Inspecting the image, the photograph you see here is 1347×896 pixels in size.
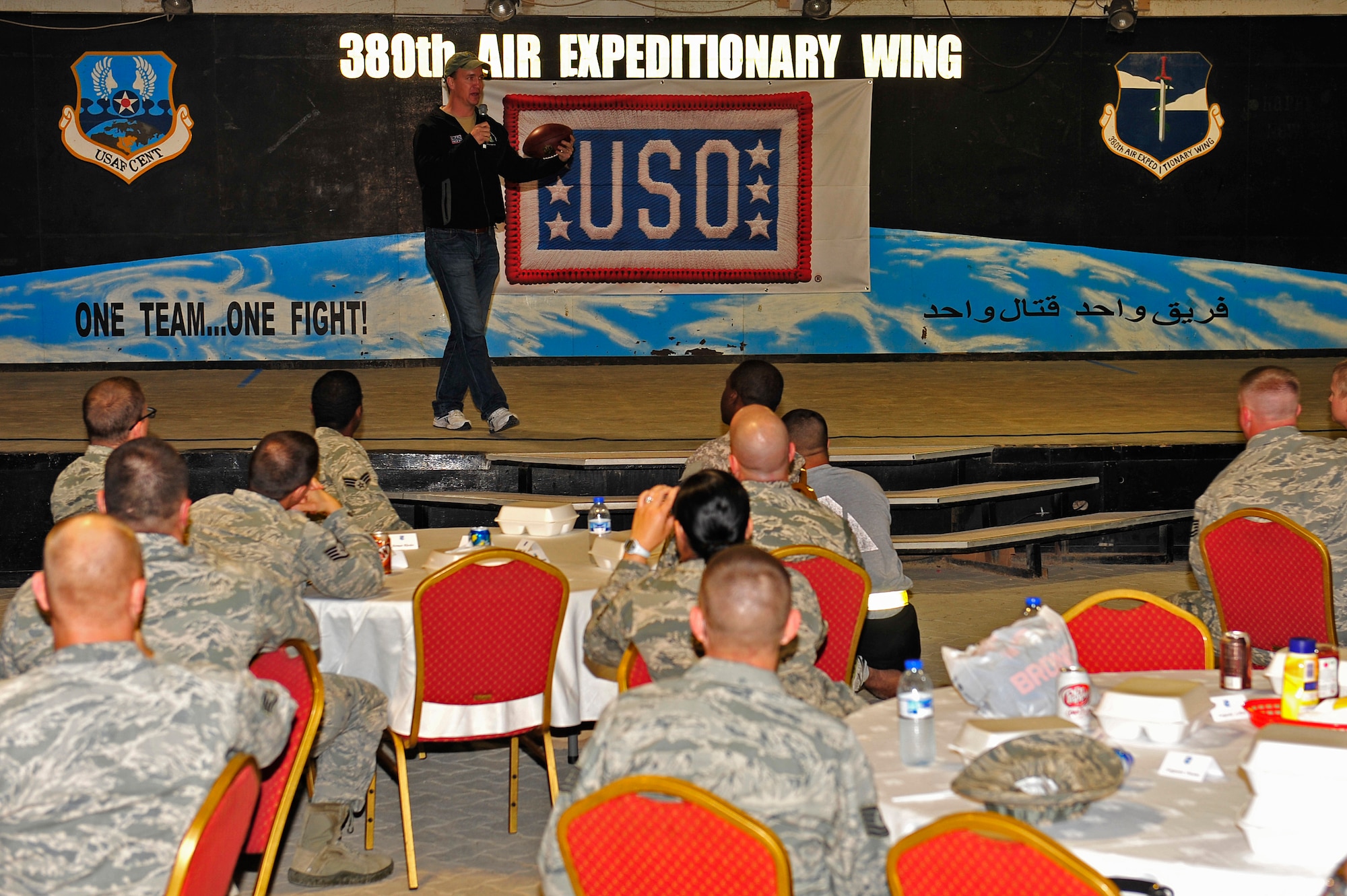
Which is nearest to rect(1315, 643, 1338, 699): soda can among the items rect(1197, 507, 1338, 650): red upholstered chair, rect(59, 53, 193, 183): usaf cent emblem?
rect(1197, 507, 1338, 650): red upholstered chair

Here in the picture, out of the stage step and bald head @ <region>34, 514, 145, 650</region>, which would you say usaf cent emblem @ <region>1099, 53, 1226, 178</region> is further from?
bald head @ <region>34, 514, 145, 650</region>

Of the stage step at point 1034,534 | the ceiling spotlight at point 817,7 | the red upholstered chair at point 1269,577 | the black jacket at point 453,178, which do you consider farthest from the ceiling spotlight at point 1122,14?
the red upholstered chair at point 1269,577

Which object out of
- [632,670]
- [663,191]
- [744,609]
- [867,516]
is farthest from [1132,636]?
[663,191]

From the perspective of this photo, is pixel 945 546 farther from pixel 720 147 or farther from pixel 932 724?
pixel 720 147

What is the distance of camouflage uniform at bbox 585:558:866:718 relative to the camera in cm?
279

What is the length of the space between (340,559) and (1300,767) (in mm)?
2551

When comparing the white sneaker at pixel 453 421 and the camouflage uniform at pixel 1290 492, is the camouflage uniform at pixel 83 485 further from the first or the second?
the camouflage uniform at pixel 1290 492

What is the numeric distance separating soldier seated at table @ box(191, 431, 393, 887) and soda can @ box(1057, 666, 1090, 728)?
1.90 metres

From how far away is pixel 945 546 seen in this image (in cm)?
682

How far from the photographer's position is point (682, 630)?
9.39 feet

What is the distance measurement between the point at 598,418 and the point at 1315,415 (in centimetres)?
447

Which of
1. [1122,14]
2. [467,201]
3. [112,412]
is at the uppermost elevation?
[1122,14]

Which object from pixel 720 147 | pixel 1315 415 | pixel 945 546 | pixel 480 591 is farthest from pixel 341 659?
pixel 720 147

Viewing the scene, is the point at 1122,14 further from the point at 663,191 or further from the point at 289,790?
the point at 289,790
